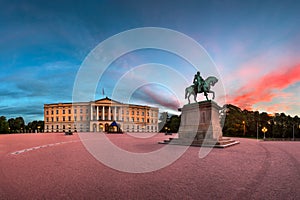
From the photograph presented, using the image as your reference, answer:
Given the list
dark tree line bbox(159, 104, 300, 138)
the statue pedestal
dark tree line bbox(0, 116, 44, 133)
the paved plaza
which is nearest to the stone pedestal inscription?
the statue pedestal

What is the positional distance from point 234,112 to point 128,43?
46.7m

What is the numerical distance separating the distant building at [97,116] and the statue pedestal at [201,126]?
63089 mm

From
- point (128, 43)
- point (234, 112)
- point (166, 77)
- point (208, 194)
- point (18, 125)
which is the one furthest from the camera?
point (18, 125)

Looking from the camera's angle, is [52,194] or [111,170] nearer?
[52,194]

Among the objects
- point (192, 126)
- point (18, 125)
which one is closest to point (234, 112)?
point (192, 126)

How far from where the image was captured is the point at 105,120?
264ft

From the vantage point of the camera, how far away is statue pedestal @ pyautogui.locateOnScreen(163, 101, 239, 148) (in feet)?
53.5

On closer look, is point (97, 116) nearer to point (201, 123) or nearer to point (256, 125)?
point (256, 125)

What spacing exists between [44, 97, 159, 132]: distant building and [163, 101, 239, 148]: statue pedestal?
63089mm

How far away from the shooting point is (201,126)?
17.3 m

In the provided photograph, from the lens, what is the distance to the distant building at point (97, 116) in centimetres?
8094

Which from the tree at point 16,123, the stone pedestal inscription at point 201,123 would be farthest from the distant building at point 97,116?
the stone pedestal inscription at point 201,123

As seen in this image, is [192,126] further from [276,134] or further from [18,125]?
[18,125]

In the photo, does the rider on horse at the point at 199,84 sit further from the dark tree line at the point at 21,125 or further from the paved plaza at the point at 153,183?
the dark tree line at the point at 21,125
